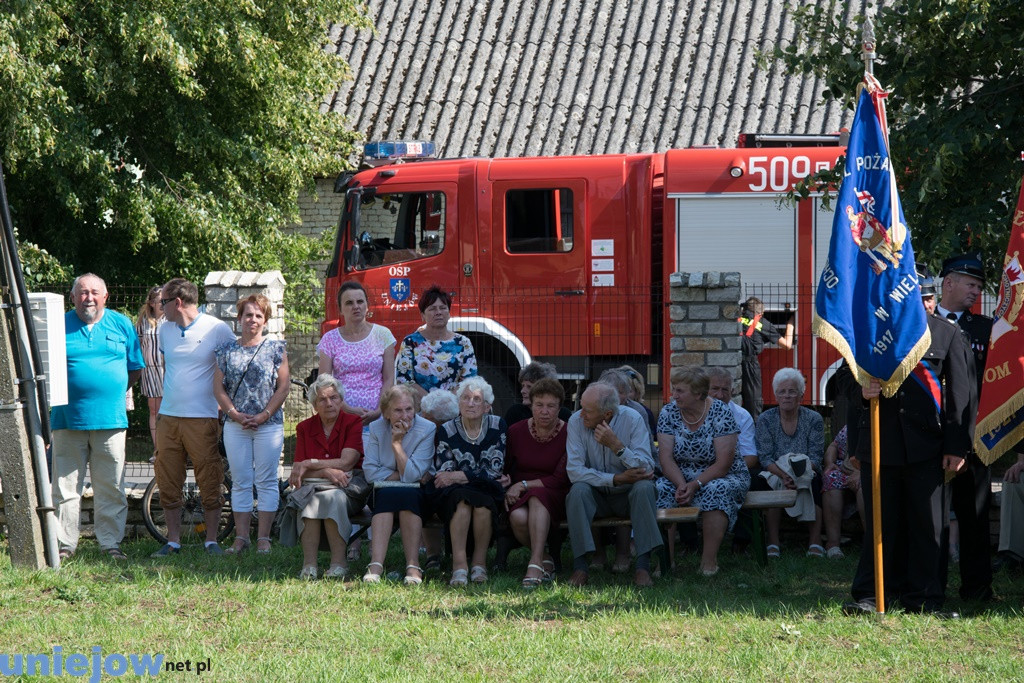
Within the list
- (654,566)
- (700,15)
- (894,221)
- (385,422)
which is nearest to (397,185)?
(385,422)

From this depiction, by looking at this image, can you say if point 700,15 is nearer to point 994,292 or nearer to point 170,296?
point 994,292

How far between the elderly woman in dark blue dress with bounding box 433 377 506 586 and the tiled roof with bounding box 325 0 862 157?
9822 millimetres

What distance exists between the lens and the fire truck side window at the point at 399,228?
12117 mm

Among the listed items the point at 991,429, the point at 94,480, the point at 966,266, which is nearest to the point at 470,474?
the point at 94,480

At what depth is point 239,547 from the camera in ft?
26.9

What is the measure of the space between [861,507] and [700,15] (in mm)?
12705

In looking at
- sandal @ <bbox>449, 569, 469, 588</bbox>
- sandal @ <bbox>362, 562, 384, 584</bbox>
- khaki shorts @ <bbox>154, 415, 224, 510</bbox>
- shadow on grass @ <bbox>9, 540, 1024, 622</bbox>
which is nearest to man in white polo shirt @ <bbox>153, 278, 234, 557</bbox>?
khaki shorts @ <bbox>154, 415, 224, 510</bbox>

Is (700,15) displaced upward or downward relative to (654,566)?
upward

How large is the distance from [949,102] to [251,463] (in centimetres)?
559

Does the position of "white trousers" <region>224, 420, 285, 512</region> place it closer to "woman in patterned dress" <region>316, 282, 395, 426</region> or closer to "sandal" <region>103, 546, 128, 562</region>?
"woman in patterned dress" <region>316, 282, 395, 426</region>

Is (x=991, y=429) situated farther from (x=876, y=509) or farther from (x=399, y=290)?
(x=399, y=290)

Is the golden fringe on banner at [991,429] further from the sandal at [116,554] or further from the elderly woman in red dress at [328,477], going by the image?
the sandal at [116,554]

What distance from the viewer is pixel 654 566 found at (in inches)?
307

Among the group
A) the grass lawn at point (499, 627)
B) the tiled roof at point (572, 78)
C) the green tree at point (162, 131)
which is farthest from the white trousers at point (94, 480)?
the tiled roof at point (572, 78)
